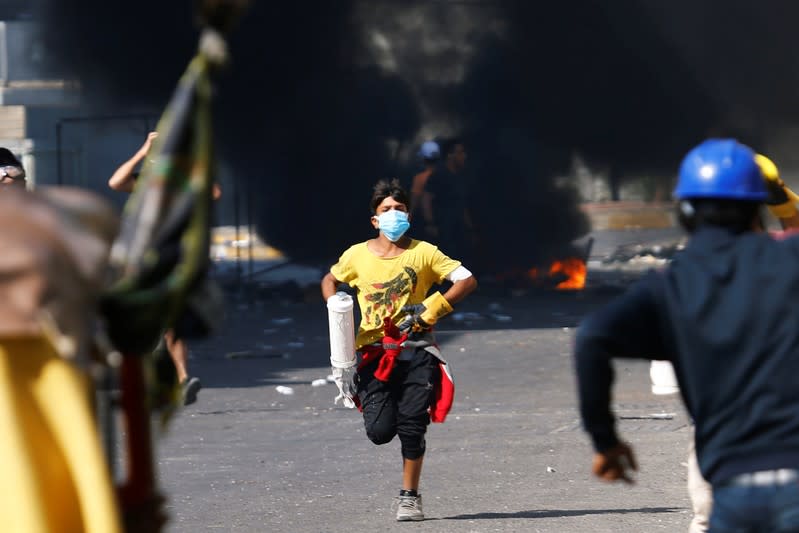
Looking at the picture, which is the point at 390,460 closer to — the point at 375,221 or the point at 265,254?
the point at 375,221

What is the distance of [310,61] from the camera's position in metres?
23.2

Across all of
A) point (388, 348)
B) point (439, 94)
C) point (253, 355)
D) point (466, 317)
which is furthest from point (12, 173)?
point (439, 94)

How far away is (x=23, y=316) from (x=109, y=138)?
19.0 metres

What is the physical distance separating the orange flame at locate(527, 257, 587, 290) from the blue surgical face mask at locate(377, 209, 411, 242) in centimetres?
1231

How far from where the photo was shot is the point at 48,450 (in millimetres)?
3148

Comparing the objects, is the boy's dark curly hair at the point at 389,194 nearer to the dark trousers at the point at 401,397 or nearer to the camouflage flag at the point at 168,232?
the dark trousers at the point at 401,397

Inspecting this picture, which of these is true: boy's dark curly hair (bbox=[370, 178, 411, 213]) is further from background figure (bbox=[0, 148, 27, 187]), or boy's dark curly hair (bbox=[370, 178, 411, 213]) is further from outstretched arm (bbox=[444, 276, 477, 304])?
background figure (bbox=[0, 148, 27, 187])

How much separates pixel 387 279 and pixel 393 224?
28 centimetres

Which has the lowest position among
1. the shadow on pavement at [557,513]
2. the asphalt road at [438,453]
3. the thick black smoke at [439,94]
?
the shadow on pavement at [557,513]

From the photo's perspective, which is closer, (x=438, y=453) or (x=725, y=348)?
(x=725, y=348)

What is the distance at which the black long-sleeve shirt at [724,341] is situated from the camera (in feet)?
11.9

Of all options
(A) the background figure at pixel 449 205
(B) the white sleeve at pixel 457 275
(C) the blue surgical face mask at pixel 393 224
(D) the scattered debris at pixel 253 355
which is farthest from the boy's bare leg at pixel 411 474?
(A) the background figure at pixel 449 205

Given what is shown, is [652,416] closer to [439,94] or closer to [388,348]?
[388,348]

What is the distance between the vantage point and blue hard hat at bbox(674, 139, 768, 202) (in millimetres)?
3875
